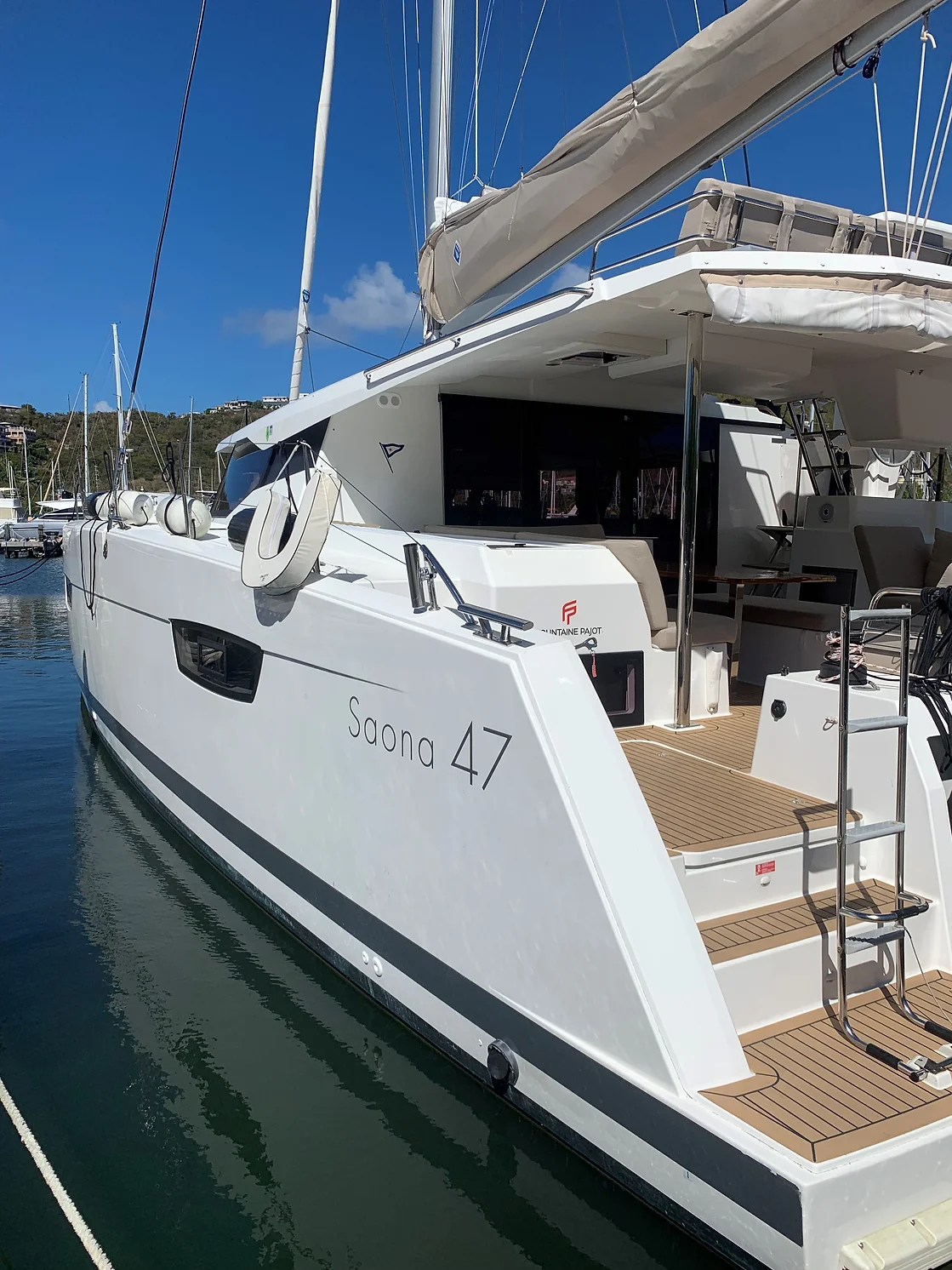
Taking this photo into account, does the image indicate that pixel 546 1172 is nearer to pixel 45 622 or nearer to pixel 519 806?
pixel 519 806

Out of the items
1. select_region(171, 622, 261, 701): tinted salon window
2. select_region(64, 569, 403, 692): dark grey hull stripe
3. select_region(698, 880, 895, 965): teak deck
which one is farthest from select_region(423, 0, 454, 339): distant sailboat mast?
select_region(698, 880, 895, 965): teak deck

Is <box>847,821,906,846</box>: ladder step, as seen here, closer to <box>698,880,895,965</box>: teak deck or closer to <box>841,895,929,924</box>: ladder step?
<box>841,895,929,924</box>: ladder step

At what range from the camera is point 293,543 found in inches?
153

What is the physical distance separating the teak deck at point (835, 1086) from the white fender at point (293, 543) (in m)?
2.44

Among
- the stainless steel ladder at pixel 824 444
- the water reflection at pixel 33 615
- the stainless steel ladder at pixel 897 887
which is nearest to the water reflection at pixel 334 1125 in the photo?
the stainless steel ladder at pixel 897 887

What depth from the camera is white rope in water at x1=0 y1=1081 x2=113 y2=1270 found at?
2.60 meters

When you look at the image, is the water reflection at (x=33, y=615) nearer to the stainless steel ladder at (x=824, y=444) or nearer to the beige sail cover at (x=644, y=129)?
the beige sail cover at (x=644, y=129)

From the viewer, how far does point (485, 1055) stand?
3049 millimetres

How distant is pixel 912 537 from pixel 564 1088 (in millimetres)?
5025

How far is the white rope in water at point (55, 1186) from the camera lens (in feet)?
8.54

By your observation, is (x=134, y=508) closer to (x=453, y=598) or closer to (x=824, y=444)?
(x=453, y=598)

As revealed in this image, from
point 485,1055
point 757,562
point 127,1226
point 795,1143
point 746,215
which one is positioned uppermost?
point 746,215

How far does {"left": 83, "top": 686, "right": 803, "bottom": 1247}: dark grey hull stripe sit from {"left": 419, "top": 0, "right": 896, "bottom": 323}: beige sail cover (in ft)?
11.5

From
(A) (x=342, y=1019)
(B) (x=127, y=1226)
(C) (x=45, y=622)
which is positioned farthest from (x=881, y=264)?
(C) (x=45, y=622)
